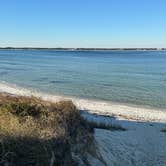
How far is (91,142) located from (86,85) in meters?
26.1

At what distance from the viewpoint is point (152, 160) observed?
9.90 m

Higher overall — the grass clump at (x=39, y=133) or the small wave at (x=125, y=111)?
the grass clump at (x=39, y=133)

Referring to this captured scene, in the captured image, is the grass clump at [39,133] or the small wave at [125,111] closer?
the grass clump at [39,133]

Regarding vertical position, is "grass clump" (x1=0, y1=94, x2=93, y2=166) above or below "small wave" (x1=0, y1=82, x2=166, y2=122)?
above

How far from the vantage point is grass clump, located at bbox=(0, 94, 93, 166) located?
21.1 ft

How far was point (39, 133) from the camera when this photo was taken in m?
7.27

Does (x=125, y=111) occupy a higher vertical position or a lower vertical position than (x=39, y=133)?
lower

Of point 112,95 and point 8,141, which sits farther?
point 112,95

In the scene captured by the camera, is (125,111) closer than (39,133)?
No

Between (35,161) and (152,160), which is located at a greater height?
(35,161)

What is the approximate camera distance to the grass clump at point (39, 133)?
643 centimetres

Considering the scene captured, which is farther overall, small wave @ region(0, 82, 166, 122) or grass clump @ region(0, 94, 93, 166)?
small wave @ region(0, 82, 166, 122)


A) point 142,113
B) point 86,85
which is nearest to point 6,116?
point 142,113

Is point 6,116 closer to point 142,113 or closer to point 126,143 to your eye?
point 126,143
